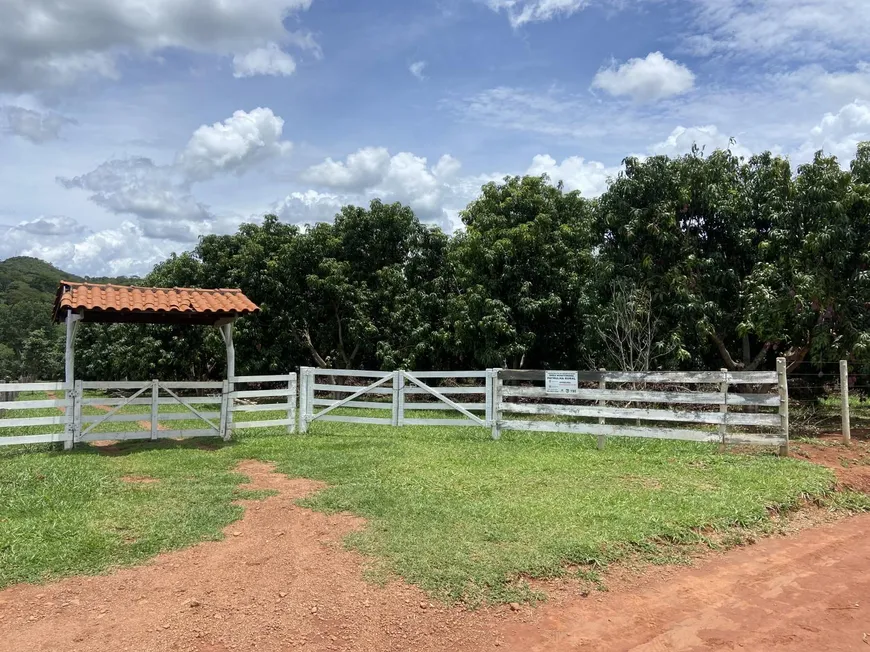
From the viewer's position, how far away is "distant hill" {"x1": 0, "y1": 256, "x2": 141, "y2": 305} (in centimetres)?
7868

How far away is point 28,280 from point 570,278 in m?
115

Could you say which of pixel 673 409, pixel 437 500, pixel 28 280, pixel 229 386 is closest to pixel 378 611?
pixel 437 500

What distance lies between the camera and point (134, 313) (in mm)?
11609

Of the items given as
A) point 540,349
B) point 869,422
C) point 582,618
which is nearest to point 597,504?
point 582,618

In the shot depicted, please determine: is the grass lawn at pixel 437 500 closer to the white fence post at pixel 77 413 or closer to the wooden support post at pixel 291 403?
the white fence post at pixel 77 413

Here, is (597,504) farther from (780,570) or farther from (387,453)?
(387,453)

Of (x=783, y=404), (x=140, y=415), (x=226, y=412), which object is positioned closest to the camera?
(x=783, y=404)

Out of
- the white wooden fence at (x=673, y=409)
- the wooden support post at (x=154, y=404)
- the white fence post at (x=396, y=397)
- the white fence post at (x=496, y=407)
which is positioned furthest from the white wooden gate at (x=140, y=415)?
the white wooden fence at (x=673, y=409)

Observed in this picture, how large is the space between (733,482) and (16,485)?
31.4 ft

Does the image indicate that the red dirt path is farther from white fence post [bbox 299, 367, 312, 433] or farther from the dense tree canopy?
the dense tree canopy

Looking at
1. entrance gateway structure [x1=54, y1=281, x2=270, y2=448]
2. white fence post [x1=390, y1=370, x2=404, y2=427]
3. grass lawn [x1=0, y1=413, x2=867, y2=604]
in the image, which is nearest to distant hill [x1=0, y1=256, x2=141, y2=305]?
entrance gateway structure [x1=54, y1=281, x2=270, y2=448]

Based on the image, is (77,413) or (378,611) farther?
(77,413)

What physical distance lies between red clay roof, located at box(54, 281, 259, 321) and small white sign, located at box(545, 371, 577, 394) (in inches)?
232

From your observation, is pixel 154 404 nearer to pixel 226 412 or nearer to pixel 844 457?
pixel 226 412
